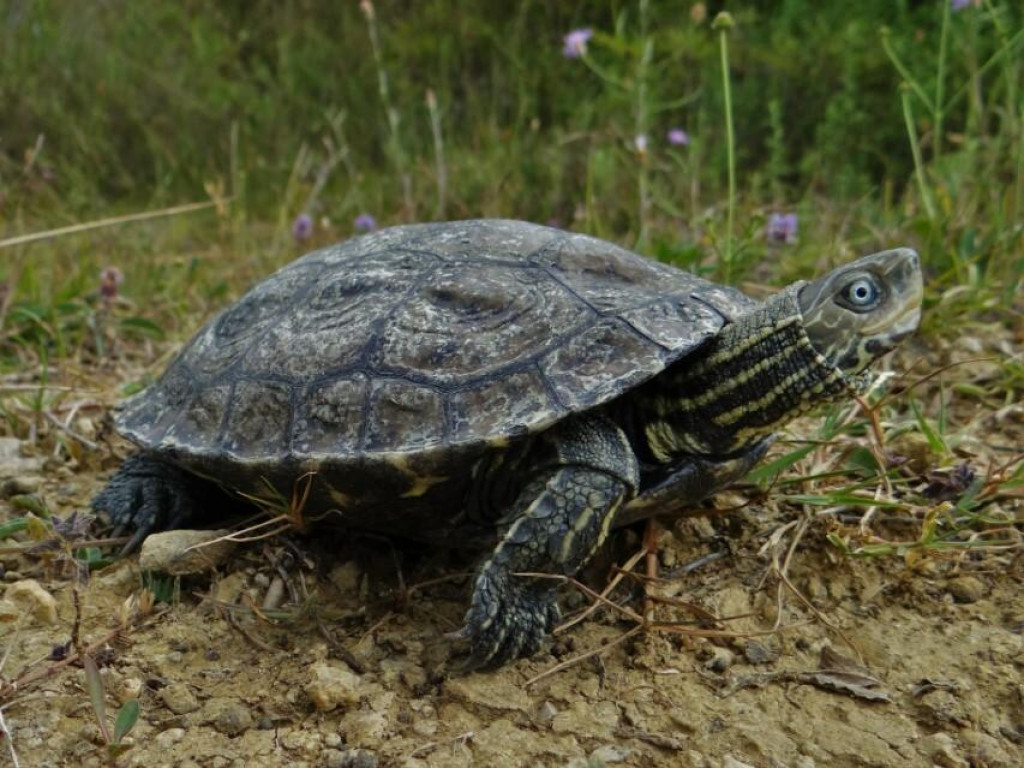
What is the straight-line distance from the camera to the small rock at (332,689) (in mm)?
1651

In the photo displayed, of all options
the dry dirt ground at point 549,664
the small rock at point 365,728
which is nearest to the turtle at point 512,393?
the dry dirt ground at point 549,664

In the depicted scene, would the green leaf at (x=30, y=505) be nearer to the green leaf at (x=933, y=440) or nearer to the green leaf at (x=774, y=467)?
the green leaf at (x=774, y=467)

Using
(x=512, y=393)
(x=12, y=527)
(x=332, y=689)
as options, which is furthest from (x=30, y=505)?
(x=512, y=393)

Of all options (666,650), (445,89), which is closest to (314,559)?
(666,650)

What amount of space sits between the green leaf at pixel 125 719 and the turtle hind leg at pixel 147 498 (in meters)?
0.72

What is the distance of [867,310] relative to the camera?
1802 mm

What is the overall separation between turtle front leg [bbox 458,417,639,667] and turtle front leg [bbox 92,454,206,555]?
3.16ft

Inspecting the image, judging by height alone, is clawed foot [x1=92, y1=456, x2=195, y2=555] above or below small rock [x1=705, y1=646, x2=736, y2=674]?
above

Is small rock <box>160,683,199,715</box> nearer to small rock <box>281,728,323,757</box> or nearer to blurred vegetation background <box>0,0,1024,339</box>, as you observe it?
small rock <box>281,728,323,757</box>

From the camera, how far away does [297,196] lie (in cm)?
539

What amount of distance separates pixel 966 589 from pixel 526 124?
4.48 m

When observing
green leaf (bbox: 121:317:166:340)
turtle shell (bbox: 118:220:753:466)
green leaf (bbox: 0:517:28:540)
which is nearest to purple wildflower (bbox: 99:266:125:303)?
green leaf (bbox: 121:317:166:340)

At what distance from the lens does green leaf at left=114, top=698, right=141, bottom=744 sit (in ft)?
4.92

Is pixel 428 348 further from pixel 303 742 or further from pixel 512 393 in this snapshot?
pixel 303 742
